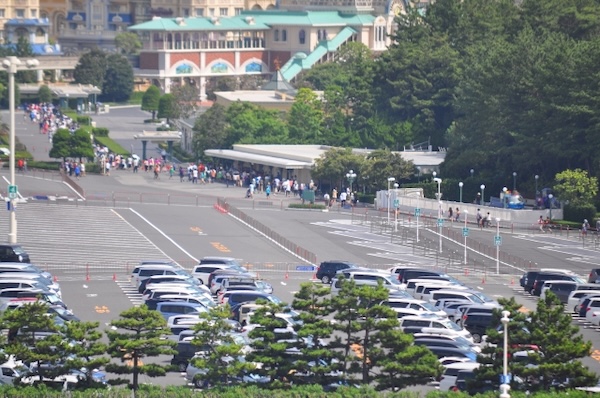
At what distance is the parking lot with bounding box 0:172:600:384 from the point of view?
7369 cm

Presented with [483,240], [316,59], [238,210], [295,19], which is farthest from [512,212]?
[295,19]

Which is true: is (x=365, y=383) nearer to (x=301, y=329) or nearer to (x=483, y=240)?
(x=301, y=329)

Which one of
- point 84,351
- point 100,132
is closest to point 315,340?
point 84,351

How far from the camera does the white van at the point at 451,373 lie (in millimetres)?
55375

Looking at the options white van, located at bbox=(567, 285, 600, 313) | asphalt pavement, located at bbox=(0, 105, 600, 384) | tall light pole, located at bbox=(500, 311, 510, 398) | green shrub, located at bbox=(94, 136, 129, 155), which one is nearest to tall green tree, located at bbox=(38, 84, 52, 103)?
green shrub, located at bbox=(94, 136, 129, 155)

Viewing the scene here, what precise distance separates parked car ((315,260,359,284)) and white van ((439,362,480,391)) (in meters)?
18.2

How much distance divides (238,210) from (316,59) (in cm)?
7164

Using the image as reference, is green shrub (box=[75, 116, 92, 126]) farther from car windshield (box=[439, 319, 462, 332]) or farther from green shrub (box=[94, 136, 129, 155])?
car windshield (box=[439, 319, 462, 332])

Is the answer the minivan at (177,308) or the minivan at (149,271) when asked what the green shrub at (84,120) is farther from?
the minivan at (177,308)

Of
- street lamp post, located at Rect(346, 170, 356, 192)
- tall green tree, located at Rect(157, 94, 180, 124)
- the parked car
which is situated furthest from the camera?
tall green tree, located at Rect(157, 94, 180, 124)

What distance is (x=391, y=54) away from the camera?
11894cm

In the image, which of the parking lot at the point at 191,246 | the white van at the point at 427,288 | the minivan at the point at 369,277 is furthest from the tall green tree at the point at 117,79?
the white van at the point at 427,288

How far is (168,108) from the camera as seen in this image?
14112 cm

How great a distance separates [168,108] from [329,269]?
6790 centimetres
